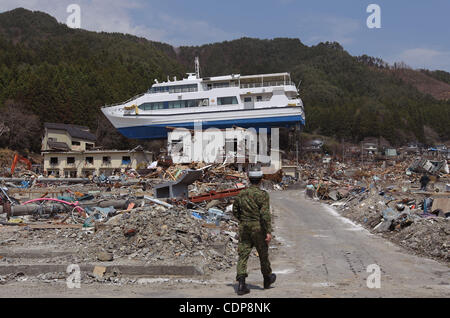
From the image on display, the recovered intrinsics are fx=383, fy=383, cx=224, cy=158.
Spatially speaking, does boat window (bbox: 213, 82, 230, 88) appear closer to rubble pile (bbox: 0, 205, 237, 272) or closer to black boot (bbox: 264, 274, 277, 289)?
rubble pile (bbox: 0, 205, 237, 272)

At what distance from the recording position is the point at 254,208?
16.8ft

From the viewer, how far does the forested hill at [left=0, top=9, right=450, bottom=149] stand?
5494 cm

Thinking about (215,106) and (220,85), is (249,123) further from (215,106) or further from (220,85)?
(220,85)

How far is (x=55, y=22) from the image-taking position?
138 metres

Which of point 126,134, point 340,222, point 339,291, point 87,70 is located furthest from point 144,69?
point 339,291

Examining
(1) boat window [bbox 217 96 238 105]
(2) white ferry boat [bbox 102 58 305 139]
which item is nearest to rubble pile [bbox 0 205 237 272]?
(2) white ferry boat [bbox 102 58 305 139]

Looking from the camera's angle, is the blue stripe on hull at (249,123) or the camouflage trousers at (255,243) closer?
the camouflage trousers at (255,243)

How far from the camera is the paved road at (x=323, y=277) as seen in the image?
4.98m

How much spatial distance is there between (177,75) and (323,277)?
313 ft

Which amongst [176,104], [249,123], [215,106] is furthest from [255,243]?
[176,104]

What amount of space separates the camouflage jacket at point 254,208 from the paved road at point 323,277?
36.6 inches

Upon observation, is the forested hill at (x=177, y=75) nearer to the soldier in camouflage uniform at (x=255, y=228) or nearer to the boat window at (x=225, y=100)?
the boat window at (x=225, y=100)

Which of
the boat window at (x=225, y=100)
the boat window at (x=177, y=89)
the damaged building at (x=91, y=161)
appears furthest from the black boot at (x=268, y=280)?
the boat window at (x=177, y=89)
